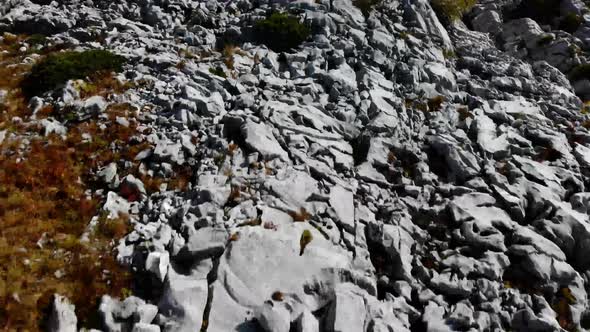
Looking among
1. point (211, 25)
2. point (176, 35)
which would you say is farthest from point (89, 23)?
point (211, 25)

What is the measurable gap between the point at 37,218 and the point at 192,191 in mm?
4532

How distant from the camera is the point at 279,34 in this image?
75.8 feet

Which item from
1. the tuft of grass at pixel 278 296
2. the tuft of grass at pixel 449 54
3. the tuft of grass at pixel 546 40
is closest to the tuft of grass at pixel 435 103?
the tuft of grass at pixel 449 54

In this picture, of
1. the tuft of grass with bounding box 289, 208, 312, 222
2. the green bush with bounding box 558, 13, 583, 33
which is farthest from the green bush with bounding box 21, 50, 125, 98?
the green bush with bounding box 558, 13, 583, 33

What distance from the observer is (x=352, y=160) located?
1656 centimetres

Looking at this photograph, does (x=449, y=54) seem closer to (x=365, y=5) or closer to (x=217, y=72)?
(x=365, y=5)

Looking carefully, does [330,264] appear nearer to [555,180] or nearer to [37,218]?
[37,218]

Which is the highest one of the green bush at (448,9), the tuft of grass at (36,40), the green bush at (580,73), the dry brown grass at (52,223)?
the green bush at (448,9)

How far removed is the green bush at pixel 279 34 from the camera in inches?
907

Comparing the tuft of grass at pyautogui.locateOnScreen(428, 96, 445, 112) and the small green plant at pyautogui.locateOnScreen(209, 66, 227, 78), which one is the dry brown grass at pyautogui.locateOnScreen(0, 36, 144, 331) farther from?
the tuft of grass at pyautogui.locateOnScreen(428, 96, 445, 112)

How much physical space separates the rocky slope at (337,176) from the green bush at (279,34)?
2.51 feet

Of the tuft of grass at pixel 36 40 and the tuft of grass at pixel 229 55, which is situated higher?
the tuft of grass at pixel 229 55

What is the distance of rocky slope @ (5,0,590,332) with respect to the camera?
11156 millimetres

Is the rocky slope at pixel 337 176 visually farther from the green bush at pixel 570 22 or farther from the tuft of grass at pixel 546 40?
the green bush at pixel 570 22
